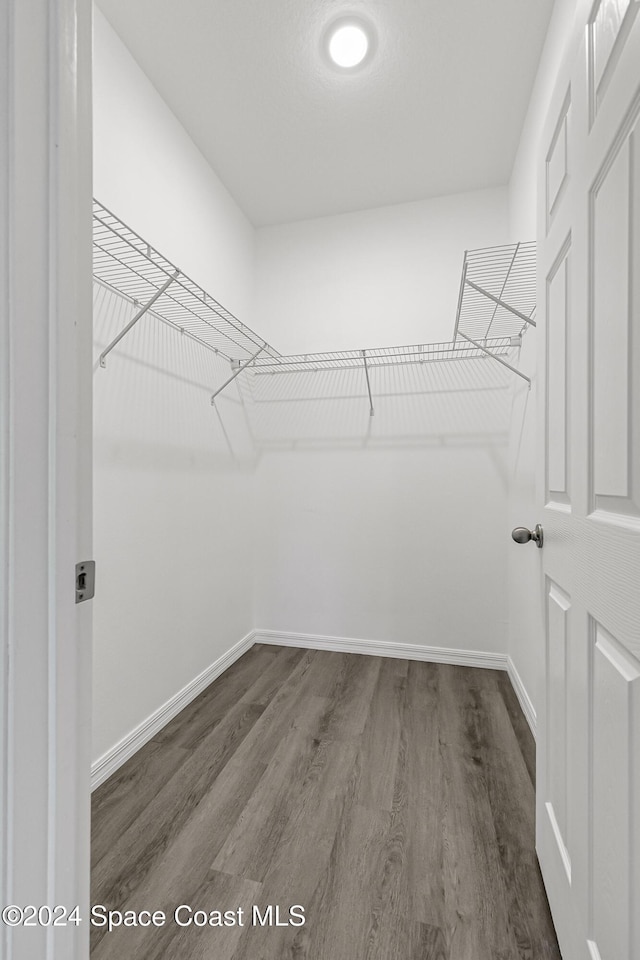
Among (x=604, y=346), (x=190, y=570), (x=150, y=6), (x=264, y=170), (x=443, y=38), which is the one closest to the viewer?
(x=604, y=346)

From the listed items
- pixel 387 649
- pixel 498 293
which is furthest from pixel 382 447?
pixel 387 649

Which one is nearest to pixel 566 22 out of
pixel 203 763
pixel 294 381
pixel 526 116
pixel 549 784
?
pixel 526 116

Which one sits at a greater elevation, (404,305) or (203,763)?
(404,305)

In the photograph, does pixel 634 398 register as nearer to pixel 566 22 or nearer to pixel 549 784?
pixel 549 784

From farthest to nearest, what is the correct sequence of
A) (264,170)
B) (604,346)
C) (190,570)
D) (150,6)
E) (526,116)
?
(264,170) < (190,570) < (526,116) < (150,6) < (604,346)

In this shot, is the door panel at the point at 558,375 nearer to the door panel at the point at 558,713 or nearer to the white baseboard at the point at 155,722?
the door panel at the point at 558,713

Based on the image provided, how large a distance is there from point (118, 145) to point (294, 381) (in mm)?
1397

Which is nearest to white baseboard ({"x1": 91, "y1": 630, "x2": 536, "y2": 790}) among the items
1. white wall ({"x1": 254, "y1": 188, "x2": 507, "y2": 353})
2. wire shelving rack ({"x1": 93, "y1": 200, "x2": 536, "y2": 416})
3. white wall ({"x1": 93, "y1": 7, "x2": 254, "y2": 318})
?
wire shelving rack ({"x1": 93, "y1": 200, "x2": 536, "y2": 416})

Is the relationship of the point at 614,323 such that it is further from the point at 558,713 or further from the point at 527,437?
the point at 527,437

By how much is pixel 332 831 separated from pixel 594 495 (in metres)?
1.22

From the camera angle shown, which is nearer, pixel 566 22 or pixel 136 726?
pixel 566 22

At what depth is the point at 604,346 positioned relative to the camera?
0.73m

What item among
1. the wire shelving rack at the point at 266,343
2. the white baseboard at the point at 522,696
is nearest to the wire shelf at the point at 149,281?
the wire shelving rack at the point at 266,343

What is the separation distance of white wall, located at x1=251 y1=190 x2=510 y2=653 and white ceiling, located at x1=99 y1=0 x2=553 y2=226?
0.94 feet
